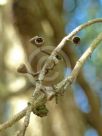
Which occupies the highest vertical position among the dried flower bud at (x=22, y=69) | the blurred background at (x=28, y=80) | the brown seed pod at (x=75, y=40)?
the blurred background at (x=28, y=80)

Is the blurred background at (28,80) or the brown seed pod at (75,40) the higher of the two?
the blurred background at (28,80)

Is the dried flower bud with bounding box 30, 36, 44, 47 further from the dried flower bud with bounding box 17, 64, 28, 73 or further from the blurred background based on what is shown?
the blurred background

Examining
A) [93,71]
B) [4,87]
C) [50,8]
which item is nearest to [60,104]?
[4,87]

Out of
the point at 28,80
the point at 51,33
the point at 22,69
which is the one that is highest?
the point at 51,33

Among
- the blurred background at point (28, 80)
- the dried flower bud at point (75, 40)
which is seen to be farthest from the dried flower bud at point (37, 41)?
the blurred background at point (28, 80)

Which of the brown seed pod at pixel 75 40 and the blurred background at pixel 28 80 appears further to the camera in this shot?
the blurred background at pixel 28 80

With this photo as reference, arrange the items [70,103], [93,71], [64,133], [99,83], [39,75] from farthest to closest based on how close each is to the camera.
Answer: [93,71] → [99,83] → [70,103] → [64,133] → [39,75]

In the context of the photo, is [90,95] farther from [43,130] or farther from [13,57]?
[13,57]

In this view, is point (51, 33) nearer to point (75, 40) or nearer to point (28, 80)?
point (28, 80)

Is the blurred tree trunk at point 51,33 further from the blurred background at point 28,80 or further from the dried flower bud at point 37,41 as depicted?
the dried flower bud at point 37,41

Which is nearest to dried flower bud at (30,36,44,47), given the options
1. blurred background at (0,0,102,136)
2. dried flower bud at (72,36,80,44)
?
dried flower bud at (72,36,80,44)

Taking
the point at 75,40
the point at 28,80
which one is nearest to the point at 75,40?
the point at 75,40
